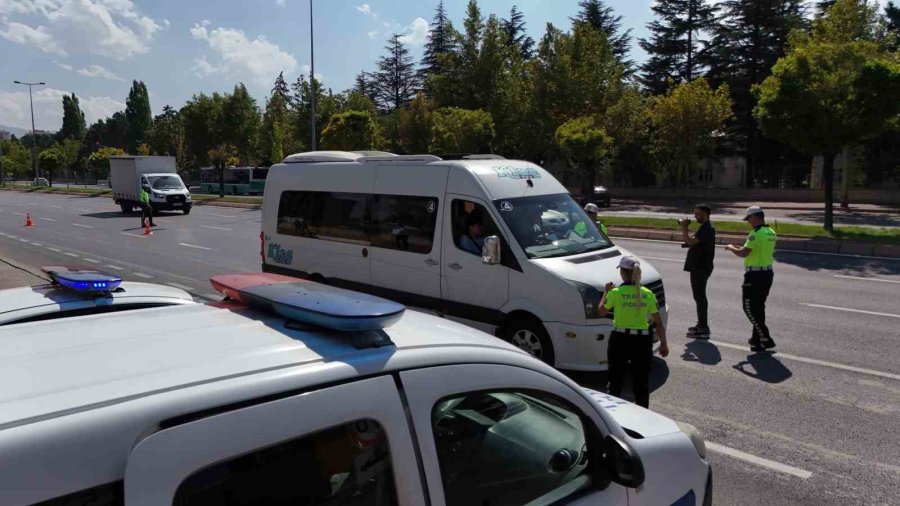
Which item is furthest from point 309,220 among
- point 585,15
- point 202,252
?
point 585,15

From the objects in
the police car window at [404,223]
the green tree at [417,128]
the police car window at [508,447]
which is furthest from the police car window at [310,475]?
the green tree at [417,128]

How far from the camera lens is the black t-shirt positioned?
8.58 meters

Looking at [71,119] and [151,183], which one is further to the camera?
[71,119]

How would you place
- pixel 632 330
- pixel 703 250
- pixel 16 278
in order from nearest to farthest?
pixel 632 330
pixel 703 250
pixel 16 278

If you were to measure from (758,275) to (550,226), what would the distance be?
282cm

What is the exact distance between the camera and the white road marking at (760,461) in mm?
4859

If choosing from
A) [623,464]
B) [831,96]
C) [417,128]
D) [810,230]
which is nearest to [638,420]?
[623,464]

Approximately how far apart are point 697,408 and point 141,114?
121 meters

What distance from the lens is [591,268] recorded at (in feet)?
22.5

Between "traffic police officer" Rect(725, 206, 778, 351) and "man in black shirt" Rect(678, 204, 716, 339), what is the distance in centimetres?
49

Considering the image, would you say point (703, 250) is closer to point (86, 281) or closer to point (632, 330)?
point (632, 330)

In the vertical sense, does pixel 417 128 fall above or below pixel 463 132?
above

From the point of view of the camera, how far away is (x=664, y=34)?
170ft

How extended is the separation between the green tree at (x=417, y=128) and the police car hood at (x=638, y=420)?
40562 mm
